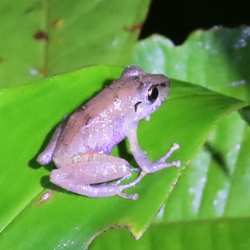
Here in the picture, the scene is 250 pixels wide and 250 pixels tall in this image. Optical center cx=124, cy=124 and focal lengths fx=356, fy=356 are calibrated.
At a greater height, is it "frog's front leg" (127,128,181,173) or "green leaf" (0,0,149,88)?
"green leaf" (0,0,149,88)

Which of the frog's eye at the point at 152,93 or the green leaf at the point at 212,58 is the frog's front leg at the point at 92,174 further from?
the green leaf at the point at 212,58

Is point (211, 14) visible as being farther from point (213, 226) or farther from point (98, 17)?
point (213, 226)

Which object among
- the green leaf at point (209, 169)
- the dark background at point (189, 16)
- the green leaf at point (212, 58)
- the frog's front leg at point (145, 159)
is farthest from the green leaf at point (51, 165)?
the dark background at point (189, 16)

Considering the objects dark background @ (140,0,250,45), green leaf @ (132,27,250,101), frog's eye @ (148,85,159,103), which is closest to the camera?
frog's eye @ (148,85,159,103)

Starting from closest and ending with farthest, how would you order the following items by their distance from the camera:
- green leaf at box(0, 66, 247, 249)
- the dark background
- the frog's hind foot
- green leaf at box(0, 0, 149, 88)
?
green leaf at box(0, 66, 247, 249), the frog's hind foot, green leaf at box(0, 0, 149, 88), the dark background

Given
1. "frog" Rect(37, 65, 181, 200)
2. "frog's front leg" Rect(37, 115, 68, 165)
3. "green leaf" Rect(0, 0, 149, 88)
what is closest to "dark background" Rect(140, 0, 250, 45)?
"green leaf" Rect(0, 0, 149, 88)

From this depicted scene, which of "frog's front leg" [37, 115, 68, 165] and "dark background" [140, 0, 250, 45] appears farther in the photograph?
"dark background" [140, 0, 250, 45]

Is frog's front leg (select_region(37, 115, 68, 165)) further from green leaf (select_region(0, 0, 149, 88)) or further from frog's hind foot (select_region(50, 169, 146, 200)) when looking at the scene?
green leaf (select_region(0, 0, 149, 88))

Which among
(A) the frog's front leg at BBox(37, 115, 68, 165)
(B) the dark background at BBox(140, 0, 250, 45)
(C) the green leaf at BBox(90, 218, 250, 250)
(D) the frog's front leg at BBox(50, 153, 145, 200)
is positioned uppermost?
(A) the frog's front leg at BBox(37, 115, 68, 165)
